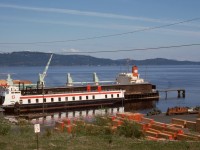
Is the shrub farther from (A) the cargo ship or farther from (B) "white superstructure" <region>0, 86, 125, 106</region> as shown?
(B) "white superstructure" <region>0, 86, 125, 106</region>

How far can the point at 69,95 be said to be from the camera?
64.9 meters

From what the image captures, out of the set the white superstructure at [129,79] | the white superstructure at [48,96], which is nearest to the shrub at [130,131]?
the white superstructure at [48,96]

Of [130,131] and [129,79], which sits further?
[129,79]

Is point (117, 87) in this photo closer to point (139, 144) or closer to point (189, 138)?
point (189, 138)

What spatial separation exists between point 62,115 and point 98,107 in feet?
28.9

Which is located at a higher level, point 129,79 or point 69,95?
point 129,79

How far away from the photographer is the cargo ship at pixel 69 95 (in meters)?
60.4

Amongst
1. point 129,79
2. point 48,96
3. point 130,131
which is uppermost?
point 129,79

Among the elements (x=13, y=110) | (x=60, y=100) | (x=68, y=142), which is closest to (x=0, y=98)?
(x=13, y=110)

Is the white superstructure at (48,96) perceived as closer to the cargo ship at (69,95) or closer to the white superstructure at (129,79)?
the cargo ship at (69,95)

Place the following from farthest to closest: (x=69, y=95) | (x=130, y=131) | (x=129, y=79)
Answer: (x=129, y=79) < (x=69, y=95) < (x=130, y=131)

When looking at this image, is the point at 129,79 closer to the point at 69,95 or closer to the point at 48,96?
the point at 69,95

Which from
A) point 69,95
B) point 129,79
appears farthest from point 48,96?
point 129,79

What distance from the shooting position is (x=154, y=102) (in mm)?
76625
